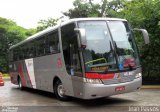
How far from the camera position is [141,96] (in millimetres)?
Result: 14367

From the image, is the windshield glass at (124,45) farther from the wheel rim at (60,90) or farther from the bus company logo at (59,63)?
the wheel rim at (60,90)

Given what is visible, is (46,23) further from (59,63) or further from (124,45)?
(124,45)

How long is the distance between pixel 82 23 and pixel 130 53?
2068 millimetres

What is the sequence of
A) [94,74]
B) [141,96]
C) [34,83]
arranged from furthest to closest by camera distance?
[34,83]
[141,96]
[94,74]

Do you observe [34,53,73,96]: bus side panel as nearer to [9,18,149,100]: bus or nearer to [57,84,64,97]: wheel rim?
[9,18,149,100]: bus

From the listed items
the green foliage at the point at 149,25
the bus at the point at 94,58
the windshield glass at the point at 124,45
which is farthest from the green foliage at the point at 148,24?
the bus at the point at 94,58

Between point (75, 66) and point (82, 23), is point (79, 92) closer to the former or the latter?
point (75, 66)

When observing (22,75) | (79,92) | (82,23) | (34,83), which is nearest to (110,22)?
(82,23)

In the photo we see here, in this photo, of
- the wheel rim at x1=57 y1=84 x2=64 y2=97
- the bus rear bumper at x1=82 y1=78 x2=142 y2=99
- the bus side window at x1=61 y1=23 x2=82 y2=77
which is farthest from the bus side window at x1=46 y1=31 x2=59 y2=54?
the bus rear bumper at x1=82 y1=78 x2=142 y2=99

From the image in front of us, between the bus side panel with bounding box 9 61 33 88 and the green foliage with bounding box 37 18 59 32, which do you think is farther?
the green foliage with bounding box 37 18 59 32

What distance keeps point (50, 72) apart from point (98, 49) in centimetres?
390

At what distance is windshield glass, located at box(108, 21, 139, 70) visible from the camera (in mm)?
12164

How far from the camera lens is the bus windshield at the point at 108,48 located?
11.7 m

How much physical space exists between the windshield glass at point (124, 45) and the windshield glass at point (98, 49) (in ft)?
0.92
